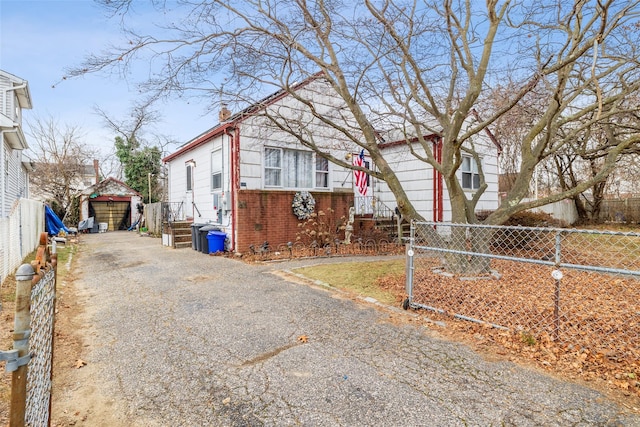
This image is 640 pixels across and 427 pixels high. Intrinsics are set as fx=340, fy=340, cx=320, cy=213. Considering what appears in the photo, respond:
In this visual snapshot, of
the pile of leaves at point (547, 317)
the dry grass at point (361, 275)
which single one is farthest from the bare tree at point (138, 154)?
the pile of leaves at point (547, 317)

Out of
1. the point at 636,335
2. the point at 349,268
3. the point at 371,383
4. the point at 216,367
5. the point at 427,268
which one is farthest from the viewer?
the point at 349,268

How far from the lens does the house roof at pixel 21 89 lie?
12.0m

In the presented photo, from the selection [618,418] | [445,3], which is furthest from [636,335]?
[445,3]

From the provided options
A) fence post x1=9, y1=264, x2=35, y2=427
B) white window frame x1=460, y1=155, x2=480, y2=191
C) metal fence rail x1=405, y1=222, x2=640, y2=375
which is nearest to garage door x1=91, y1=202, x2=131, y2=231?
white window frame x1=460, y1=155, x2=480, y2=191

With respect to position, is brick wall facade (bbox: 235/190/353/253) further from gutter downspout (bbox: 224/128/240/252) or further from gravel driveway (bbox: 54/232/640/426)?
gravel driveway (bbox: 54/232/640/426)

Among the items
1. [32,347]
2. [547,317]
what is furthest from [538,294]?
[32,347]

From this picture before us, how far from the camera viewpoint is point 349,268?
8164mm

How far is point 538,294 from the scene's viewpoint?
577 centimetres

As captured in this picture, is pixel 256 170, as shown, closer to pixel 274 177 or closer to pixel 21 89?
pixel 274 177

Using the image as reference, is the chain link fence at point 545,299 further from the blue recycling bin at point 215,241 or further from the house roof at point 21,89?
the house roof at point 21,89

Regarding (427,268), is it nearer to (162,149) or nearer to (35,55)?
(35,55)

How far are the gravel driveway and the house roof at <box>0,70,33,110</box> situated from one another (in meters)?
11.7

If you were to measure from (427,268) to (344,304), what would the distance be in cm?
295

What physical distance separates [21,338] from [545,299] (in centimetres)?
642
